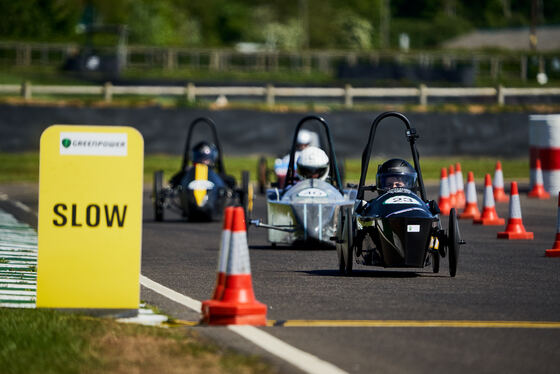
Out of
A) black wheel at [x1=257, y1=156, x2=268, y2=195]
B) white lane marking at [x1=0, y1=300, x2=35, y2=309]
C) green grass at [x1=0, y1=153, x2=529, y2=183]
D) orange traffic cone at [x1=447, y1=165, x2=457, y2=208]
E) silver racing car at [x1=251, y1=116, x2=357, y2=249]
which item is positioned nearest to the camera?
white lane marking at [x1=0, y1=300, x2=35, y2=309]

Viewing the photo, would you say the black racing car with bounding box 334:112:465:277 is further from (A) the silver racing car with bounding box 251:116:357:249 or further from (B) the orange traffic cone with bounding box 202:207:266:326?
(B) the orange traffic cone with bounding box 202:207:266:326

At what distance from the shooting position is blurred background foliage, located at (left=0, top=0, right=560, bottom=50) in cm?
9106

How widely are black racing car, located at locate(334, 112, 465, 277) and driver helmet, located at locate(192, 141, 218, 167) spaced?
348 inches

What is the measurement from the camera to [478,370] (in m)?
7.51

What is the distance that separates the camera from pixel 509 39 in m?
109

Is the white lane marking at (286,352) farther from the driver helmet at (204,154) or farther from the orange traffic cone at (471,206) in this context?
the driver helmet at (204,154)

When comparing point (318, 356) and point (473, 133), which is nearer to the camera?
point (318, 356)

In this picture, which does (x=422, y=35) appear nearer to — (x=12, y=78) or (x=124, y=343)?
(x=12, y=78)

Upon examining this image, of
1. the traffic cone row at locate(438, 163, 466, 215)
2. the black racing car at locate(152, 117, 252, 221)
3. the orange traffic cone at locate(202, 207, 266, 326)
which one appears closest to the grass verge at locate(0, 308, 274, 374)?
the orange traffic cone at locate(202, 207, 266, 326)

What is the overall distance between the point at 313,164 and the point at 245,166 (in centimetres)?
1978

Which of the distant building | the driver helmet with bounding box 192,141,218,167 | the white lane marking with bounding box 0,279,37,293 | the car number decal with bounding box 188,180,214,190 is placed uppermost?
the distant building

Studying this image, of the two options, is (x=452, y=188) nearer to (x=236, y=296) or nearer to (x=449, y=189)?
(x=449, y=189)

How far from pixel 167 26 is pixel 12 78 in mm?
50064

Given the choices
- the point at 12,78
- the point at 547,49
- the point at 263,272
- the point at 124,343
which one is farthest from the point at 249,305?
the point at 547,49
